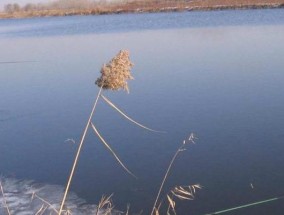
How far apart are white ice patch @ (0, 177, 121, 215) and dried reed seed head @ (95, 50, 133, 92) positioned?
2.53 meters

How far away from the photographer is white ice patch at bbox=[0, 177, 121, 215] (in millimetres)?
4047

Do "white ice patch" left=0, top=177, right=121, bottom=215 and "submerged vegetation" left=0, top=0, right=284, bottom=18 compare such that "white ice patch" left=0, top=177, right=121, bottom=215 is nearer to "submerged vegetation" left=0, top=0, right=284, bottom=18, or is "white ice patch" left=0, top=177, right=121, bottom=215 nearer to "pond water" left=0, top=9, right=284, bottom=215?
"pond water" left=0, top=9, right=284, bottom=215

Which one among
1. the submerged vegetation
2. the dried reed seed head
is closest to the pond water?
the dried reed seed head

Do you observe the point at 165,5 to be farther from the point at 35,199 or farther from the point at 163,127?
the point at 35,199

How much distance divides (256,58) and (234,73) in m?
1.21

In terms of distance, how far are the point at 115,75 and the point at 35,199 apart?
313cm

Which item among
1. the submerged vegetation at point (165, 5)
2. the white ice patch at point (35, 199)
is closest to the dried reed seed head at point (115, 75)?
the white ice patch at point (35, 199)

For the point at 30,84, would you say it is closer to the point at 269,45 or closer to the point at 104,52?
the point at 104,52

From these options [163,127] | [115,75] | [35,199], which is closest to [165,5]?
[163,127]

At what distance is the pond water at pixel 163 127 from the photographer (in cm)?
434

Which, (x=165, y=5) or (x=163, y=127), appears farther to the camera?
(x=165, y=5)

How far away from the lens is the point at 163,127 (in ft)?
18.9

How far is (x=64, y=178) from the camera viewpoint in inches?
189

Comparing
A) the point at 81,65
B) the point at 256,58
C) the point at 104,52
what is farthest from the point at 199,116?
the point at 104,52
